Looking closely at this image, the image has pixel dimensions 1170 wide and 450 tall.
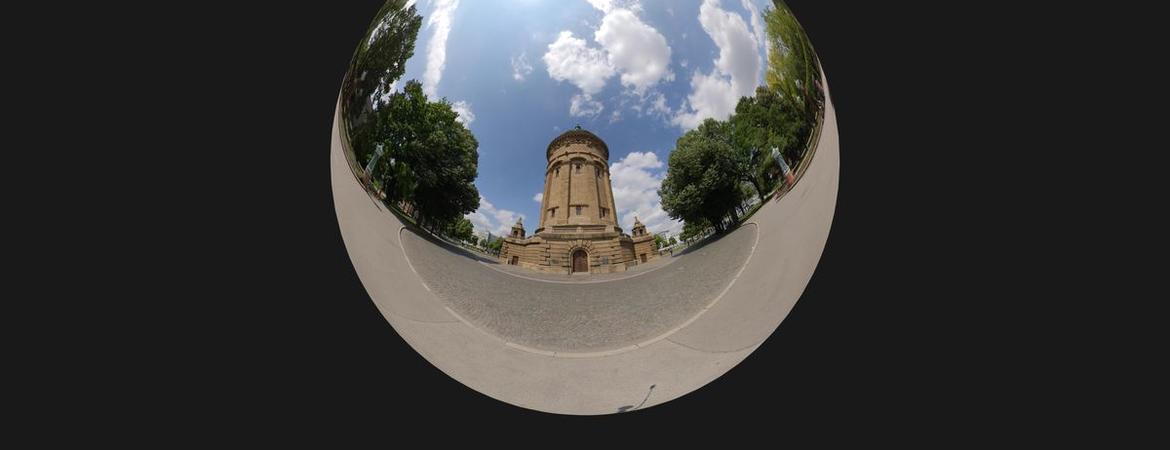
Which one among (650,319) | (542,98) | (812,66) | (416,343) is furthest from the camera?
(416,343)

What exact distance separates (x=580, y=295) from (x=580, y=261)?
0.44 meters

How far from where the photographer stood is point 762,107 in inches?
207

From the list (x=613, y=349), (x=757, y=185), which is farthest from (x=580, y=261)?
(x=757, y=185)

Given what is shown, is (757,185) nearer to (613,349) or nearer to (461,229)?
(613,349)

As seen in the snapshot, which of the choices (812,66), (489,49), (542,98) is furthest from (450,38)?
(812,66)

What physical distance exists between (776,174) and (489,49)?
3.52 m

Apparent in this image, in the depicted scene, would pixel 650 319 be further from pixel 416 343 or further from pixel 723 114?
pixel 416 343

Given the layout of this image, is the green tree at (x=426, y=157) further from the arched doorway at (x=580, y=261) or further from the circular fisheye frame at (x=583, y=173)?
the arched doorway at (x=580, y=261)

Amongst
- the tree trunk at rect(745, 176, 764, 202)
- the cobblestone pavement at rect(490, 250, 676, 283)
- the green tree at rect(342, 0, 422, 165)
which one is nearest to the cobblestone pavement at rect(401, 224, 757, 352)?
the cobblestone pavement at rect(490, 250, 676, 283)

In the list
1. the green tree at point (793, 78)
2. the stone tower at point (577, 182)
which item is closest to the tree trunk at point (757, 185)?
the green tree at point (793, 78)

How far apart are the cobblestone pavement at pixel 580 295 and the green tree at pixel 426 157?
0.45 m

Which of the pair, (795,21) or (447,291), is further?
(795,21)

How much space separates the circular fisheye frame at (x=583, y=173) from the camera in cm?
473

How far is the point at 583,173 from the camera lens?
180 inches
